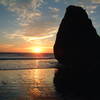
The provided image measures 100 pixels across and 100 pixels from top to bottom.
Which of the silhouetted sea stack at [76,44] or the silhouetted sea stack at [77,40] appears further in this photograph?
the silhouetted sea stack at [77,40]

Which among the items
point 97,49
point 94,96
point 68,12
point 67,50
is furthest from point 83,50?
point 94,96

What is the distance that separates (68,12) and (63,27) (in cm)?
302

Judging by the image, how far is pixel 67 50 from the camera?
89.1 feet

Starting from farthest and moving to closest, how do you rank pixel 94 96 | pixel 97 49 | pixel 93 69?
Answer: pixel 97 49 → pixel 93 69 → pixel 94 96

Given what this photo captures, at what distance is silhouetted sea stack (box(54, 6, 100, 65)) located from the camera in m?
23.3

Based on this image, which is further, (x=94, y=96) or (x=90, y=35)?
(x=90, y=35)

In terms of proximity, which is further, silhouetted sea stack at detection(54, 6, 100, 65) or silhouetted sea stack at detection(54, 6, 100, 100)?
silhouetted sea stack at detection(54, 6, 100, 65)

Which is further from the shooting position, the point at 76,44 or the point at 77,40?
the point at 77,40

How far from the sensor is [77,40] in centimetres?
2577

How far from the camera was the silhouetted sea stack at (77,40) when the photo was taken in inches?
918

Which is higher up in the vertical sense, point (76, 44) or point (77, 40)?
point (77, 40)

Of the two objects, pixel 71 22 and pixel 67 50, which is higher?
pixel 71 22

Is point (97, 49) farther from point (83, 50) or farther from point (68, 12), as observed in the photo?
point (68, 12)

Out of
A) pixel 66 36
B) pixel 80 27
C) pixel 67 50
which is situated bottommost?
pixel 67 50
